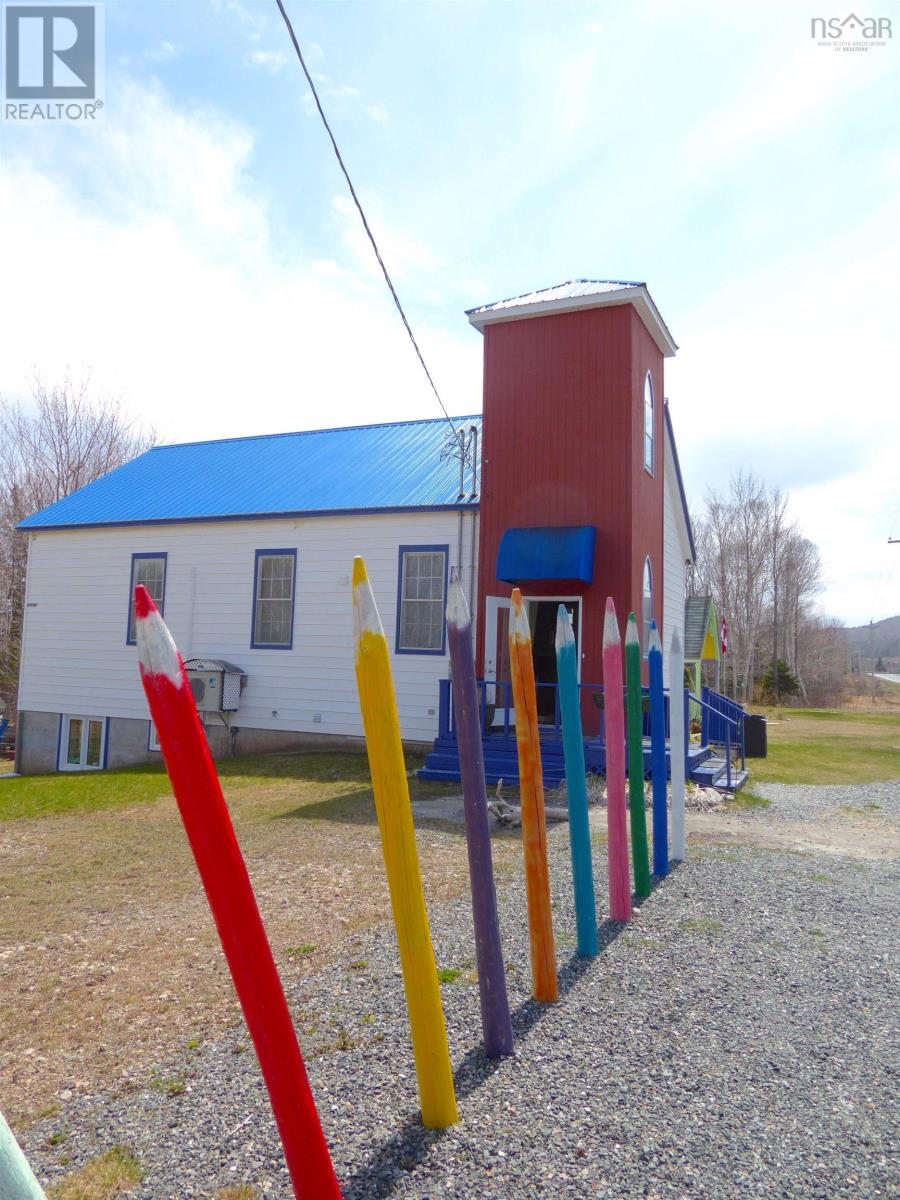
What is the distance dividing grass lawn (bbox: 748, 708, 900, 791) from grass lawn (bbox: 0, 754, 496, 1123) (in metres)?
6.85

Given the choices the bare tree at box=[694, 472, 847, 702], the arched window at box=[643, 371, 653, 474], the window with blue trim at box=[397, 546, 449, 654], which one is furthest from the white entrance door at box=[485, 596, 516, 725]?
the bare tree at box=[694, 472, 847, 702]

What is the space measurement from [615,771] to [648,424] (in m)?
10.5

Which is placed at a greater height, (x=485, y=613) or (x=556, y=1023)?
(x=485, y=613)

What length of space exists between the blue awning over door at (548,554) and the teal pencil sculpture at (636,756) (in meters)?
6.86

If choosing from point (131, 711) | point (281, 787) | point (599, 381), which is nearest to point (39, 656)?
point (131, 711)

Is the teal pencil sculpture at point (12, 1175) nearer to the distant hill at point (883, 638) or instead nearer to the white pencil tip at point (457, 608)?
the white pencil tip at point (457, 608)

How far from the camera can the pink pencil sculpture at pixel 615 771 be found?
5461mm

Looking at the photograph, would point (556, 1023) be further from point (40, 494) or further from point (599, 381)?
point (40, 494)

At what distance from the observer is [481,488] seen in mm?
14516

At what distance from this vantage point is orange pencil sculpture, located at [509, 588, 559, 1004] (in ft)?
14.0

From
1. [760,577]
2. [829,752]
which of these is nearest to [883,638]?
[760,577]

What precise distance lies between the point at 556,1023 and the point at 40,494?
112ft

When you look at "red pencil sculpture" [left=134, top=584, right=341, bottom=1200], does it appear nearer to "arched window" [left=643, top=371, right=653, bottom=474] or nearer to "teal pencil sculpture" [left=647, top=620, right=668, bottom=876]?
"teal pencil sculpture" [left=647, top=620, right=668, bottom=876]

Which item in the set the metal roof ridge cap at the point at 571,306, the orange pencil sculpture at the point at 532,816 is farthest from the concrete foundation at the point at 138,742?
the orange pencil sculpture at the point at 532,816
